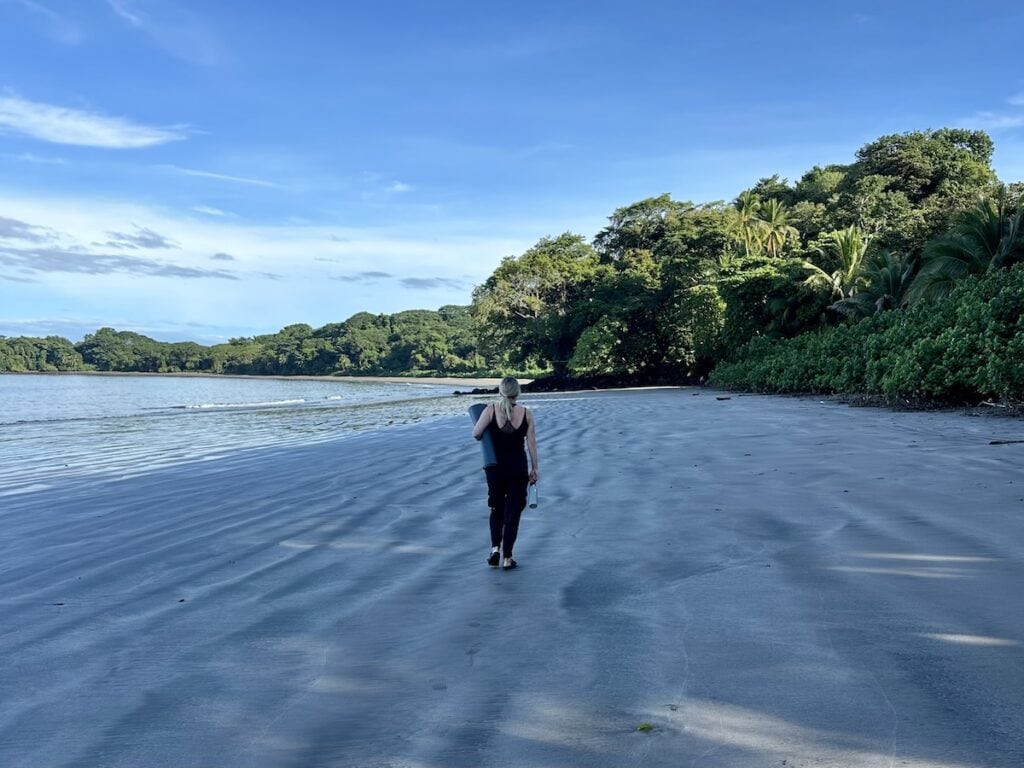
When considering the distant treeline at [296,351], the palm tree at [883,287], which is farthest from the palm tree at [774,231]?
the distant treeline at [296,351]

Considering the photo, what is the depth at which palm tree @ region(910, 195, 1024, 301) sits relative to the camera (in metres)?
20.8

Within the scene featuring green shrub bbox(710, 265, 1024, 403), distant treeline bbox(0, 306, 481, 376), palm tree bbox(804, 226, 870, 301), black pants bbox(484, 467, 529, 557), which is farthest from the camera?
distant treeline bbox(0, 306, 481, 376)

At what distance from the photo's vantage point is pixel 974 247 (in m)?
21.7

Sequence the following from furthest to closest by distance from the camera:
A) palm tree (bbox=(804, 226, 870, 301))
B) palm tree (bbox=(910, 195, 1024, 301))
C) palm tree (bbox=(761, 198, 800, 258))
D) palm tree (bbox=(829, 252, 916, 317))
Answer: palm tree (bbox=(761, 198, 800, 258)), palm tree (bbox=(804, 226, 870, 301)), palm tree (bbox=(829, 252, 916, 317)), palm tree (bbox=(910, 195, 1024, 301))

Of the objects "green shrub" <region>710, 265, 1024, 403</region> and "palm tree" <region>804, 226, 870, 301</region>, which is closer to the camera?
"green shrub" <region>710, 265, 1024, 403</region>

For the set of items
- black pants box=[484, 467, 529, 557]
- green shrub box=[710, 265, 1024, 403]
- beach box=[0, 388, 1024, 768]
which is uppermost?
green shrub box=[710, 265, 1024, 403]

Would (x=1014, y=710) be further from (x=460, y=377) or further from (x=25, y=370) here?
(x=25, y=370)

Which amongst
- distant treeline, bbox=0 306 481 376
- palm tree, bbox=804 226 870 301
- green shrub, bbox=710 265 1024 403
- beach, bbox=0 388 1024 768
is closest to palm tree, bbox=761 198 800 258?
palm tree, bbox=804 226 870 301

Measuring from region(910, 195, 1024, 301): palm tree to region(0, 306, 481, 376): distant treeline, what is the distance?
69.4 metres

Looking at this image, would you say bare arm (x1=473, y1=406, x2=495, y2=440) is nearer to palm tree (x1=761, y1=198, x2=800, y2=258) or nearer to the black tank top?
the black tank top

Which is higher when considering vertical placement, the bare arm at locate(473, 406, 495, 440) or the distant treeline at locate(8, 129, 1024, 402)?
the distant treeline at locate(8, 129, 1024, 402)

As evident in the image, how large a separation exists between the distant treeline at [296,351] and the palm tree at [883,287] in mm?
63271

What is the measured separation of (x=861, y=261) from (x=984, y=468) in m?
27.7

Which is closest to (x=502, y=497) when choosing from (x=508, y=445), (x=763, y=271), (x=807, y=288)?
(x=508, y=445)
